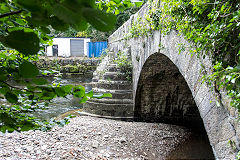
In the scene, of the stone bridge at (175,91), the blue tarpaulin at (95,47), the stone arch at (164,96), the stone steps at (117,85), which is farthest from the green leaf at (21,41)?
the blue tarpaulin at (95,47)

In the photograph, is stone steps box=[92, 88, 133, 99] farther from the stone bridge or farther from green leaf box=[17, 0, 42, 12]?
green leaf box=[17, 0, 42, 12]

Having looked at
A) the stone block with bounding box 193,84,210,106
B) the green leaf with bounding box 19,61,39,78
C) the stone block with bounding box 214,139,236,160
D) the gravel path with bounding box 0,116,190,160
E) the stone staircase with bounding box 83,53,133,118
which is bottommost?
the gravel path with bounding box 0,116,190,160

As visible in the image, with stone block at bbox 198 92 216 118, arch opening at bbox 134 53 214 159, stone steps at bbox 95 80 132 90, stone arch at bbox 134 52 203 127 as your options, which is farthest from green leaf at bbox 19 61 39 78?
stone steps at bbox 95 80 132 90

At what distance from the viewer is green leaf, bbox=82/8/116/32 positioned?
36 cm

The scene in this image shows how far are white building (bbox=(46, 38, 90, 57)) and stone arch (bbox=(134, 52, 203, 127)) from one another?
16.1 metres

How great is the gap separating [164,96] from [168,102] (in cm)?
31

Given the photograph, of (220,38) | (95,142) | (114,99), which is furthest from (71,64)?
(220,38)

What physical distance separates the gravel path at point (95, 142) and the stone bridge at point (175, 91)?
2.85 feet

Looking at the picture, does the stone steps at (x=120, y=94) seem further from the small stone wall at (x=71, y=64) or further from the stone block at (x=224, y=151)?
the small stone wall at (x=71, y=64)

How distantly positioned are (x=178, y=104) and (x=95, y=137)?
3317 millimetres

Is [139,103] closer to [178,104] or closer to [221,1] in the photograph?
[178,104]

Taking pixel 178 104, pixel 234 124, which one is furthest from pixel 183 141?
pixel 234 124

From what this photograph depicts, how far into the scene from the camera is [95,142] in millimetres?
4895

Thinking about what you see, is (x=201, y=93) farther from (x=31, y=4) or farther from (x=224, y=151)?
(x=31, y=4)
